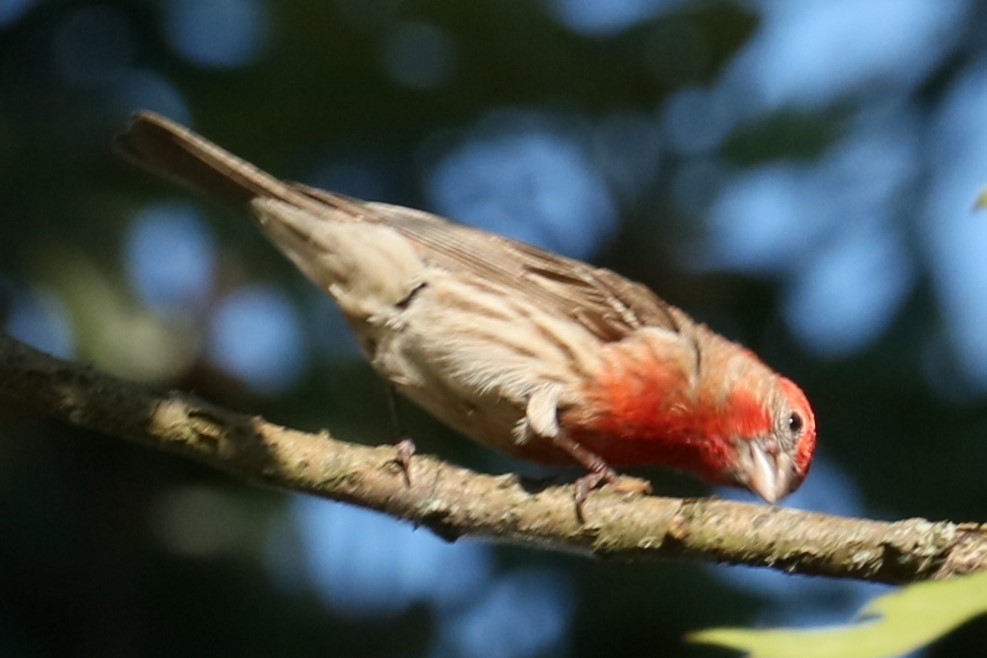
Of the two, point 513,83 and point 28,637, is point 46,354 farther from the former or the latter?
point 513,83

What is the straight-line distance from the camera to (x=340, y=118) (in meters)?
6.88

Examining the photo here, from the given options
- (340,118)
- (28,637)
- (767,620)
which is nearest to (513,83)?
(340,118)

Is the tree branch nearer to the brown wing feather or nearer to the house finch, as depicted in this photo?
the house finch

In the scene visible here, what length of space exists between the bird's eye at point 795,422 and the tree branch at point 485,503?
1.70 m

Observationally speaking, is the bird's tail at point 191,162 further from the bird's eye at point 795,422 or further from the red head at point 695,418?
the bird's eye at point 795,422

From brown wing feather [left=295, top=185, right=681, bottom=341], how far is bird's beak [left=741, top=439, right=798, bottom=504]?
0.72 meters

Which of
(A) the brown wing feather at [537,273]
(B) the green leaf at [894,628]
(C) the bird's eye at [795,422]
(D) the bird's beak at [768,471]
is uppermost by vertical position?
(A) the brown wing feather at [537,273]

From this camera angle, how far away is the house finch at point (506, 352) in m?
5.08

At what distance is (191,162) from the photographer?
16.5ft

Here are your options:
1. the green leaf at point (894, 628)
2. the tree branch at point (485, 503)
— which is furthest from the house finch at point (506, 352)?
the green leaf at point (894, 628)

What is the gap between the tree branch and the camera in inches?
136

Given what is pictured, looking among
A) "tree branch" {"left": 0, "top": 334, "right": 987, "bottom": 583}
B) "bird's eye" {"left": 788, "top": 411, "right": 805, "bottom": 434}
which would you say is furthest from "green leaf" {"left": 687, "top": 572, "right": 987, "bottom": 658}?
"bird's eye" {"left": 788, "top": 411, "right": 805, "bottom": 434}

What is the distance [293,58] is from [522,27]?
1.34 m

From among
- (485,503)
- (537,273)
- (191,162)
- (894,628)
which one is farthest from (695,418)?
(894,628)
